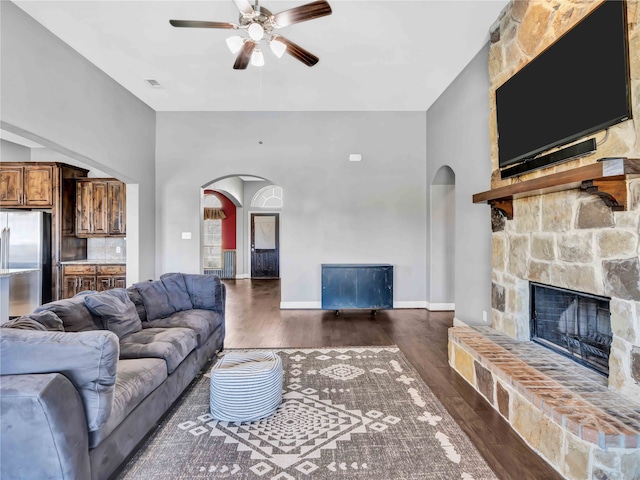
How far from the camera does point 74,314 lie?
2.26m

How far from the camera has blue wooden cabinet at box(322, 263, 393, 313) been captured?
521 centimetres

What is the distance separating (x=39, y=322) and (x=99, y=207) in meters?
4.43

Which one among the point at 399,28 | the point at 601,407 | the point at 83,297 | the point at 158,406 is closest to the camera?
the point at 601,407

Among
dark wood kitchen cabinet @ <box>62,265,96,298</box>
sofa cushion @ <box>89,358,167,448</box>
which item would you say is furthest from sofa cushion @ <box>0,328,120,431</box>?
dark wood kitchen cabinet @ <box>62,265,96,298</box>

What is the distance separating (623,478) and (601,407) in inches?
12.5

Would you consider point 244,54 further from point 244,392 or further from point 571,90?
point 244,392

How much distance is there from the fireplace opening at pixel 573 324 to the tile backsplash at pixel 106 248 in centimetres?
624

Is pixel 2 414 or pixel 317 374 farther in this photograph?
pixel 317 374

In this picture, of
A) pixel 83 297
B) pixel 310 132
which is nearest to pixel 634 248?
pixel 83 297

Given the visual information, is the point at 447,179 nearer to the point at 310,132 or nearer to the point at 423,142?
the point at 423,142

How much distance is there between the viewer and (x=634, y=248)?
184 cm

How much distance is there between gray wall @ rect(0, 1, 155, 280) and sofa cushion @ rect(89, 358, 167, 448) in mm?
2591

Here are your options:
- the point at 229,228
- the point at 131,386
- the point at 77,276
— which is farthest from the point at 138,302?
the point at 229,228

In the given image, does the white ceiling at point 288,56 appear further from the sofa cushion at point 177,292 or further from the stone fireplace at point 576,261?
the sofa cushion at point 177,292
